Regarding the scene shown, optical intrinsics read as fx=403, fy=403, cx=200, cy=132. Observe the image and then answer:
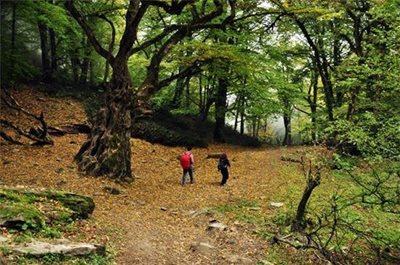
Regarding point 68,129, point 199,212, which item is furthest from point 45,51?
point 199,212

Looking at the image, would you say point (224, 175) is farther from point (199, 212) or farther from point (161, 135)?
point (161, 135)

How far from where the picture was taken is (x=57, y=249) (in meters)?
7.12

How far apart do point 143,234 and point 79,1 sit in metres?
14.7

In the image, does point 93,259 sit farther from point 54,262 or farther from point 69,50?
point 69,50

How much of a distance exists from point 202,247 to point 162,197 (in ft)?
15.5

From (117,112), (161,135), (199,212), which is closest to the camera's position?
(199,212)

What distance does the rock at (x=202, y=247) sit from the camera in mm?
9820

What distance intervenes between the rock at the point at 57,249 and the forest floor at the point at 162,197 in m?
0.74

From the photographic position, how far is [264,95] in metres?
26.3

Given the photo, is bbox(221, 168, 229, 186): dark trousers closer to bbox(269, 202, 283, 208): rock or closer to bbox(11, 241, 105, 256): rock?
bbox(269, 202, 283, 208): rock

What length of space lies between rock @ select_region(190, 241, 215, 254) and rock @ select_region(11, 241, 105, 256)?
2.73 m

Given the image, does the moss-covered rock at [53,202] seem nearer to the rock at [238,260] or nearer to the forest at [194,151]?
the forest at [194,151]

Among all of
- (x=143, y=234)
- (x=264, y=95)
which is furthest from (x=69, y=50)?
(x=143, y=234)

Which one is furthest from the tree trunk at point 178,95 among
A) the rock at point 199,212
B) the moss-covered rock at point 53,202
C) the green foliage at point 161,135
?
the moss-covered rock at point 53,202
